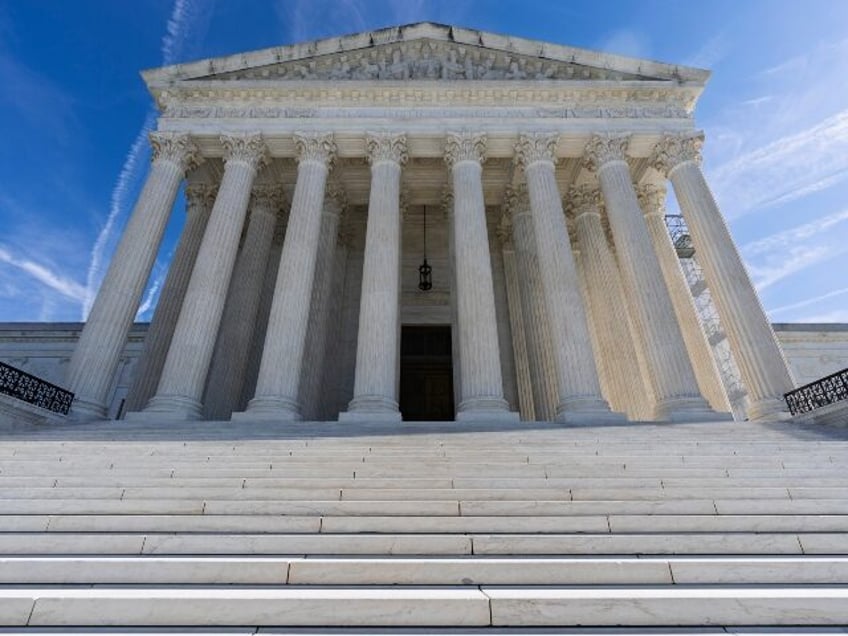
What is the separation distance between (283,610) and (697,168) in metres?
21.4

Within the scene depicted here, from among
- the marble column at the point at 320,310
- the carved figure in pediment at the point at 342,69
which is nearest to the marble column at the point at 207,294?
the marble column at the point at 320,310

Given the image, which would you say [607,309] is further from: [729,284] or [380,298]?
[380,298]

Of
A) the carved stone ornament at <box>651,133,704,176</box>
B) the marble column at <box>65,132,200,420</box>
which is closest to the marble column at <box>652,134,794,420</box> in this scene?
the carved stone ornament at <box>651,133,704,176</box>

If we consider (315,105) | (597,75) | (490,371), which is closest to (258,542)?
(490,371)

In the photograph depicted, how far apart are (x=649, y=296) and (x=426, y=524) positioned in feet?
45.3

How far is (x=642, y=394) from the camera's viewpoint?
18.4m

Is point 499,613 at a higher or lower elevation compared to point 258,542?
lower

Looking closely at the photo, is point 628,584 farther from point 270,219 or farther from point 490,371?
point 270,219

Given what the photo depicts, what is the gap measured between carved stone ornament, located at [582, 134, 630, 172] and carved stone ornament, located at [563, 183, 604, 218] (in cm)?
298

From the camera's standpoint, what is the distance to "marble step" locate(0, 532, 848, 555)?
4.98 m

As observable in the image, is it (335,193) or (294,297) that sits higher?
(335,193)

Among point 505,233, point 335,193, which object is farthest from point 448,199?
point 335,193

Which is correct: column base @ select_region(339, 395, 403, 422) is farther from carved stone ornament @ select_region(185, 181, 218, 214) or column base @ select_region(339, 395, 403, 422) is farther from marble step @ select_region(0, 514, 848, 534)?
carved stone ornament @ select_region(185, 181, 218, 214)

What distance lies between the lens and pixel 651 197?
854 inches
